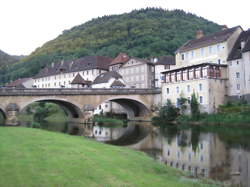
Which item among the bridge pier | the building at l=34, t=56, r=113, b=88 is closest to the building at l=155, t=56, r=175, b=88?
the building at l=34, t=56, r=113, b=88

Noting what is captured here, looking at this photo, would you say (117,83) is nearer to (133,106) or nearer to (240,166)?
(133,106)

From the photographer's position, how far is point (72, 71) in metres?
92.8

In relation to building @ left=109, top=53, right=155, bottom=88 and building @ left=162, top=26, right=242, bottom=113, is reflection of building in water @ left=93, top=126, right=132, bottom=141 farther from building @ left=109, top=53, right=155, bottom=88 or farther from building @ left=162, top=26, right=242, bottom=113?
building @ left=109, top=53, right=155, bottom=88

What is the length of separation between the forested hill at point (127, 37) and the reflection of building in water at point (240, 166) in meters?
86.0

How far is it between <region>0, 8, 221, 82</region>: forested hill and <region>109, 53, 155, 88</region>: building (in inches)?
1135

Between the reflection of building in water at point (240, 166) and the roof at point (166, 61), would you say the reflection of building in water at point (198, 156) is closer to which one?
the reflection of building in water at point (240, 166)

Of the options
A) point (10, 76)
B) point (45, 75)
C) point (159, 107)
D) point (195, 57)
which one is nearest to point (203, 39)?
point (195, 57)

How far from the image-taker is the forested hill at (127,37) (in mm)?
115250

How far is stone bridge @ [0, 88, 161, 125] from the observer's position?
159 feet

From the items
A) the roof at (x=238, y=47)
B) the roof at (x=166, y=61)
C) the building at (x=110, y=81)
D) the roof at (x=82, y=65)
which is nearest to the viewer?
the roof at (x=238, y=47)

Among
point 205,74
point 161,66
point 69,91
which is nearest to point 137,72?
point 161,66

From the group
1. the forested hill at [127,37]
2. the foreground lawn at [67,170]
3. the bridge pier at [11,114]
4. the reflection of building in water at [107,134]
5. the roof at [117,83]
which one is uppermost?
the forested hill at [127,37]

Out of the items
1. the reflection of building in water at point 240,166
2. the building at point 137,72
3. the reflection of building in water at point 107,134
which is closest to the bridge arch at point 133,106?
the building at point 137,72

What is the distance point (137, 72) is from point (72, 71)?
82.8 ft
